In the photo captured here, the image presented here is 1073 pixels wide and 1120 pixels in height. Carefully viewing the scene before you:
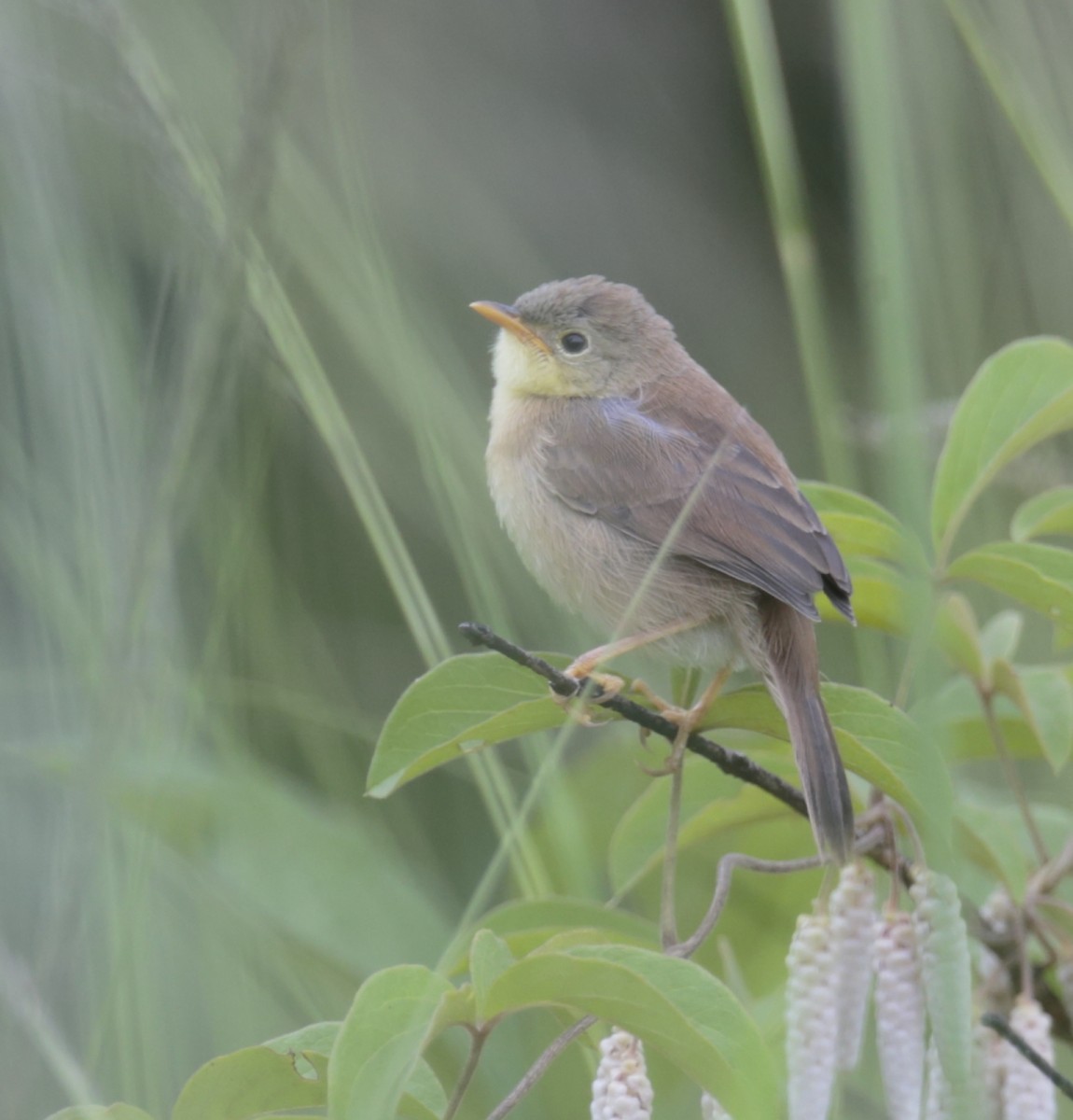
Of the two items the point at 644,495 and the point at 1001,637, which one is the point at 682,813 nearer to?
the point at 1001,637

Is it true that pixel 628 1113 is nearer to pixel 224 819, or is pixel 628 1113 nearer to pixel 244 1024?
pixel 244 1024

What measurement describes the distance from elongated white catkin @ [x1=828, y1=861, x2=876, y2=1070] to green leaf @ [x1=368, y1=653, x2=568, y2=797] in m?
0.36

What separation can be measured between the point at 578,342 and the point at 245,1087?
214 centimetres

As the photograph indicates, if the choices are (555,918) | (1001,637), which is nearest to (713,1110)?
(555,918)

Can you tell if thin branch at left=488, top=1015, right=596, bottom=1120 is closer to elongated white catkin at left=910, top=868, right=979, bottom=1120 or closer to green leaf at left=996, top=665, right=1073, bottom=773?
elongated white catkin at left=910, top=868, right=979, bottom=1120

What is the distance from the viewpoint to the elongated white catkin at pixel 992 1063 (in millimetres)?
1676

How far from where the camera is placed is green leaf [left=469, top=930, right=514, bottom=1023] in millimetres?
1274

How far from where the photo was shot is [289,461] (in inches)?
146

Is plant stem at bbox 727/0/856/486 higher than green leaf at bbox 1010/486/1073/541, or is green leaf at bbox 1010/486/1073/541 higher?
plant stem at bbox 727/0/856/486

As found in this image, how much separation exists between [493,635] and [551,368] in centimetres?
180

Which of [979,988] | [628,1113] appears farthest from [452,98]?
[628,1113]

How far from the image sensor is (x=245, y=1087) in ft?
4.32

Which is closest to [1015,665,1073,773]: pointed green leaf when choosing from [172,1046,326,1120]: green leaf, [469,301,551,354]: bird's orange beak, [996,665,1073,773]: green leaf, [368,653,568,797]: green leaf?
[996,665,1073,773]: green leaf

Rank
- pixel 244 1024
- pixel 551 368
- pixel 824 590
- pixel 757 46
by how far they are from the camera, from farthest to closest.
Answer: pixel 551 368 → pixel 824 590 → pixel 244 1024 → pixel 757 46
